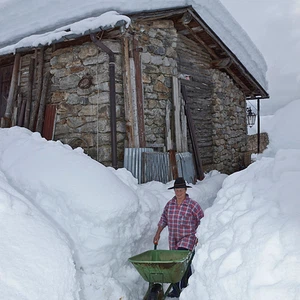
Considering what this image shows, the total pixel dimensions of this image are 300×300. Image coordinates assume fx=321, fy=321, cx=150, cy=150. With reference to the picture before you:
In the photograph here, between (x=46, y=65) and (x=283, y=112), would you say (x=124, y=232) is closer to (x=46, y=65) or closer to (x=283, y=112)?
(x=46, y=65)

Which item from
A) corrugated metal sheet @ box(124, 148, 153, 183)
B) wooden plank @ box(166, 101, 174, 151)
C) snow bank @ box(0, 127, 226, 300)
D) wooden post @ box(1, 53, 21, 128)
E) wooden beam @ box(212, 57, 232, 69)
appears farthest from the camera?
wooden beam @ box(212, 57, 232, 69)

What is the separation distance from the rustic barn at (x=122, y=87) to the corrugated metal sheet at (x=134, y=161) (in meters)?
0.17

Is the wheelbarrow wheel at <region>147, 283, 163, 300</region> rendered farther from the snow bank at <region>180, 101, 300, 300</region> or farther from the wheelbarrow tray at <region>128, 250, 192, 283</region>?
the snow bank at <region>180, 101, 300, 300</region>

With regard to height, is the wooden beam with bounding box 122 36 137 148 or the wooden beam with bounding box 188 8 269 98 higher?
the wooden beam with bounding box 188 8 269 98

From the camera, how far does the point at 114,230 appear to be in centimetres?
390

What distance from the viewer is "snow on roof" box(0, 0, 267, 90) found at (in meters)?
5.87

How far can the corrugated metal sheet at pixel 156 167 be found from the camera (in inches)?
232

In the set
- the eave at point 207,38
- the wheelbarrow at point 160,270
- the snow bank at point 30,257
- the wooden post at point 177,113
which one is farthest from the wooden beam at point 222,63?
the snow bank at point 30,257

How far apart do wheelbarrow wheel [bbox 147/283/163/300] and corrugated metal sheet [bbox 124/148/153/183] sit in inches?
99.6

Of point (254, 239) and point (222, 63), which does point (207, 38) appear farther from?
point (254, 239)

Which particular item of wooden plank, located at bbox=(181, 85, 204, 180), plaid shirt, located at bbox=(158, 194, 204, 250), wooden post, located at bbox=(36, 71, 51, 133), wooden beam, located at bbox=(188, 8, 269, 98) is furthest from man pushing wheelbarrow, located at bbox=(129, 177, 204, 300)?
wooden beam, located at bbox=(188, 8, 269, 98)

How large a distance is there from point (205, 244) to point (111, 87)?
12.3 ft

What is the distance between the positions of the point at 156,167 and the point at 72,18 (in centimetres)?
328

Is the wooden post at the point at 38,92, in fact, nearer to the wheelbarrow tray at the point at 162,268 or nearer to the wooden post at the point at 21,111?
the wooden post at the point at 21,111
